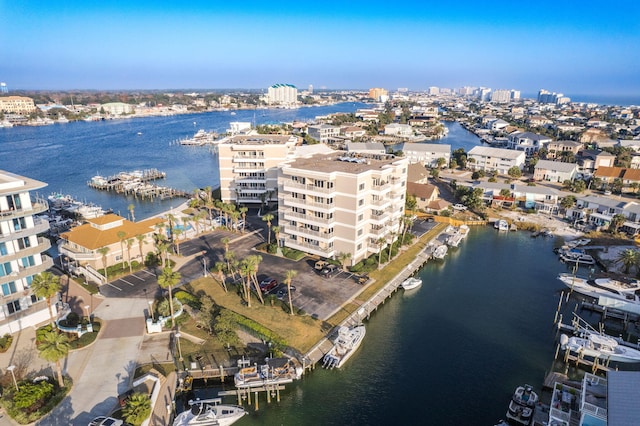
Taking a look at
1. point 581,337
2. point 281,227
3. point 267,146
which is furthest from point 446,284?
point 267,146

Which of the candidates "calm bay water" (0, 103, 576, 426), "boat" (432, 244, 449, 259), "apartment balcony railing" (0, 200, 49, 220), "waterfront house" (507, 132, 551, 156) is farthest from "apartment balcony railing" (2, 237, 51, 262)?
"waterfront house" (507, 132, 551, 156)

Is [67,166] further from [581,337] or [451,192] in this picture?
[581,337]

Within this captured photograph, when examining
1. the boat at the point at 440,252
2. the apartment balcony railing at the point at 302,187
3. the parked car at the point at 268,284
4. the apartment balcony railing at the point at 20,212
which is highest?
the apartment balcony railing at the point at 20,212

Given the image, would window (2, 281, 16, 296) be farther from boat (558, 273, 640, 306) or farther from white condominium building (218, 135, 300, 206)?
boat (558, 273, 640, 306)

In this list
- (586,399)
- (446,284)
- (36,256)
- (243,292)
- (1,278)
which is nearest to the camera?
(586,399)

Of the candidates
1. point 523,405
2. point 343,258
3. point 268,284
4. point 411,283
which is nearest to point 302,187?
point 343,258

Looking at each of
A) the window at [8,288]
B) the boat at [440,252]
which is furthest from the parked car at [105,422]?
the boat at [440,252]

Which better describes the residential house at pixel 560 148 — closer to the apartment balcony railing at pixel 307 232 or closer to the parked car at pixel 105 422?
the apartment balcony railing at pixel 307 232
